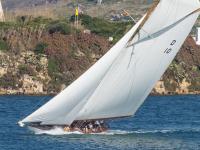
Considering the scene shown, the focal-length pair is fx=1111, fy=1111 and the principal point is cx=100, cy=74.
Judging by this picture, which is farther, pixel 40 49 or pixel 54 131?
pixel 40 49

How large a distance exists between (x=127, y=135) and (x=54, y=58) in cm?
6212

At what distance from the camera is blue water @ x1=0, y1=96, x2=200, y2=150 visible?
6500cm

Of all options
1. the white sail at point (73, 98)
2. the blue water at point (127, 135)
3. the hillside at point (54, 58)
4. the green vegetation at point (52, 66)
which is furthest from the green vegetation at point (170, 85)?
the white sail at point (73, 98)

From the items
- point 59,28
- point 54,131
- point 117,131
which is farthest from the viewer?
point 59,28

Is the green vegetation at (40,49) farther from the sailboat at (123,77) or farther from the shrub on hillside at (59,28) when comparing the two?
the sailboat at (123,77)

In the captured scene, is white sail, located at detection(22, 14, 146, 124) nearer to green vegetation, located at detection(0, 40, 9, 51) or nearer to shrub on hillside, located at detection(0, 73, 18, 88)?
shrub on hillside, located at detection(0, 73, 18, 88)

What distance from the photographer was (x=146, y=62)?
66562mm

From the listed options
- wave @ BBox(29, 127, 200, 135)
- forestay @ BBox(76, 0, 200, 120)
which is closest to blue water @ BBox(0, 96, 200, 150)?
wave @ BBox(29, 127, 200, 135)

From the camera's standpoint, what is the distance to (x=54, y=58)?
433 ft

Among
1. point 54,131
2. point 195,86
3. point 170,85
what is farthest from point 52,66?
point 54,131

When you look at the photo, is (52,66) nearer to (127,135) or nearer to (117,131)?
(117,131)

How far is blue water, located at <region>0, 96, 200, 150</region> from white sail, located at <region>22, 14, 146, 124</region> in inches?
52.0

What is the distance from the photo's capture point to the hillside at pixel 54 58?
12675cm

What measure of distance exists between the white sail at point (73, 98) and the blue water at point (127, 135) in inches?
52.0
